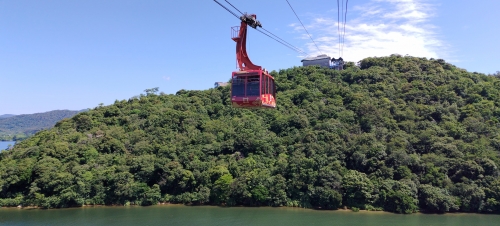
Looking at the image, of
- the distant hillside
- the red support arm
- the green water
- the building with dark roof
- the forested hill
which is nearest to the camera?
the red support arm

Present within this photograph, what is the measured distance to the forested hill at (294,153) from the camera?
74.2 feet

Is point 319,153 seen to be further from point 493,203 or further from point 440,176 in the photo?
point 493,203

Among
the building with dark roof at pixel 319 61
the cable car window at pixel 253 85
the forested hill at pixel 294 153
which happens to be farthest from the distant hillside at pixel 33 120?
the cable car window at pixel 253 85

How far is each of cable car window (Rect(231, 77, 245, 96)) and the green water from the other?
12076 mm

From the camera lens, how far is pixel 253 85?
31.8 ft

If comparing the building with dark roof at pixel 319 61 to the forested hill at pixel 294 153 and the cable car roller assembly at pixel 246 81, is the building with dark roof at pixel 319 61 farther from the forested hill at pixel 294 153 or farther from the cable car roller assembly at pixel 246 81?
the cable car roller assembly at pixel 246 81

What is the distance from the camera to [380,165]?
23688mm

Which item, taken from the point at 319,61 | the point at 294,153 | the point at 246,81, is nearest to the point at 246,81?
the point at 246,81

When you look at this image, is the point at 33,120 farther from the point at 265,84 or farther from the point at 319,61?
the point at 265,84

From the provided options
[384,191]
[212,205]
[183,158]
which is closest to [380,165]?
[384,191]

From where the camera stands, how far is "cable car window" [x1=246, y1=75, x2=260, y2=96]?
379 inches

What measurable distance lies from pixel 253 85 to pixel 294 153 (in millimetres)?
17040

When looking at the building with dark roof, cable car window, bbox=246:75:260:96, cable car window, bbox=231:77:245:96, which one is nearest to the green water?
cable car window, bbox=231:77:245:96

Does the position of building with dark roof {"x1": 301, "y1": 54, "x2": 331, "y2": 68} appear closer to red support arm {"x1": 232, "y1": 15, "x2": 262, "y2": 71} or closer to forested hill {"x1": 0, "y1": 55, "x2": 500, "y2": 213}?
forested hill {"x1": 0, "y1": 55, "x2": 500, "y2": 213}
